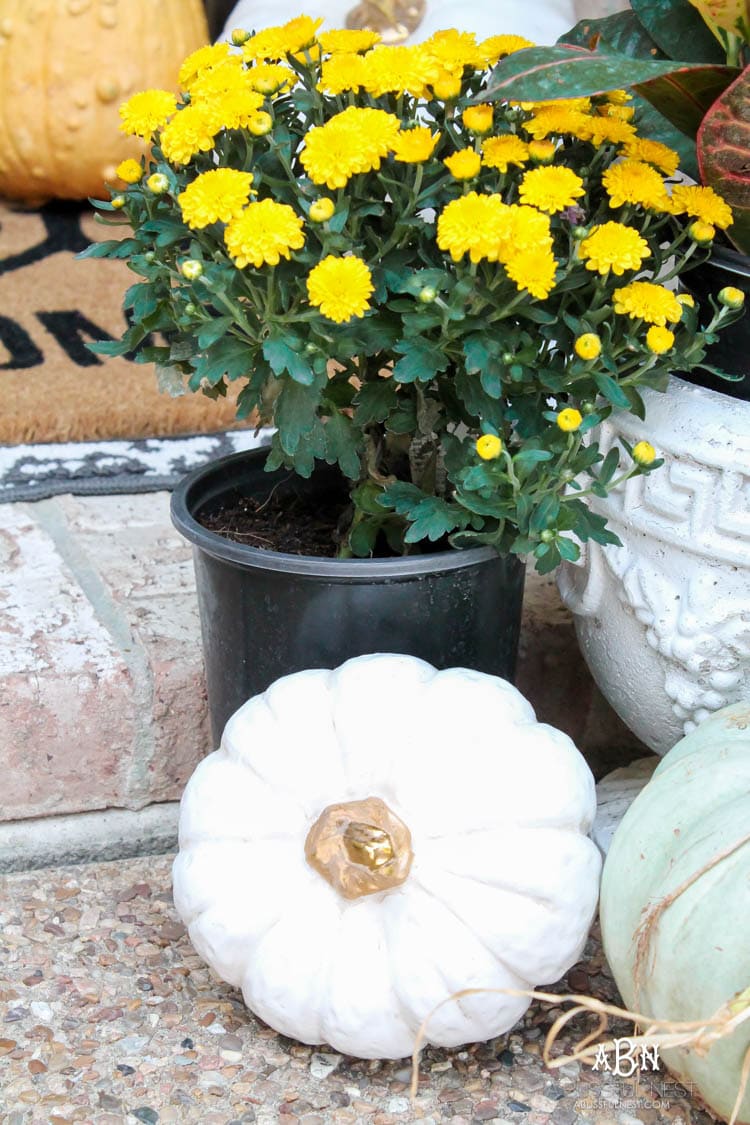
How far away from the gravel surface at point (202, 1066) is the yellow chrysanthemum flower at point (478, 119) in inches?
28.5

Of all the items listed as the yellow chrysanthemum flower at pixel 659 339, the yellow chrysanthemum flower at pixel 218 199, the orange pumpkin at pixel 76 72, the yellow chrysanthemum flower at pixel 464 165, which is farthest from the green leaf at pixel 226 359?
the orange pumpkin at pixel 76 72

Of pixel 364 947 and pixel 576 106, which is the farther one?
pixel 576 106

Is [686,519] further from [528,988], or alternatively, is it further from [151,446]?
[151,446]

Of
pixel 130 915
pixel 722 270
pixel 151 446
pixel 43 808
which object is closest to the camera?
pixel 722 270

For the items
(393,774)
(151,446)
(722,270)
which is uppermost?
(722,270)

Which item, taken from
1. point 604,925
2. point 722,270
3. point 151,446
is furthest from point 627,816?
point 151,446

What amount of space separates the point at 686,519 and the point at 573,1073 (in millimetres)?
461

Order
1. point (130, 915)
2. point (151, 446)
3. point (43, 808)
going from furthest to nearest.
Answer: point (151, 446) → point (43, 808) → point (130, 915)

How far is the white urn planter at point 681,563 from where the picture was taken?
1.06m

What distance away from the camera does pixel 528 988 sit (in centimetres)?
100

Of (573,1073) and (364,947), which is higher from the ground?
(364,947)

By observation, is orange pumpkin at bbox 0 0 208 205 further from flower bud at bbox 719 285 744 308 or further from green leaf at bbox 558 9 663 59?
flower bud at bbox 719 285 744 308

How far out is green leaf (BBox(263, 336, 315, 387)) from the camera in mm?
962

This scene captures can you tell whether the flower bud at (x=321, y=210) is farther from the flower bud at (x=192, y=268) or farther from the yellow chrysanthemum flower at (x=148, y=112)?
the yellow chrysanthemum flower at (x=148, y=112)
